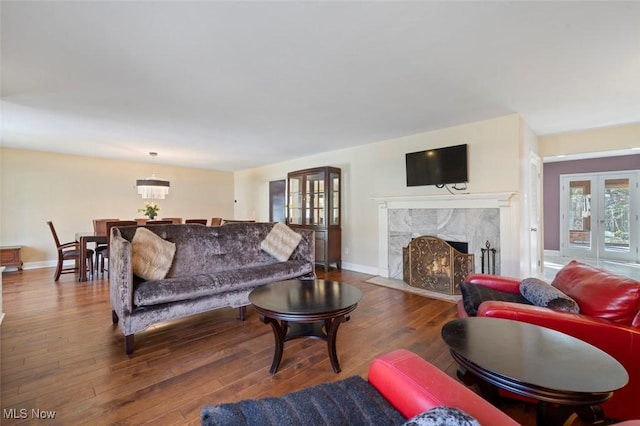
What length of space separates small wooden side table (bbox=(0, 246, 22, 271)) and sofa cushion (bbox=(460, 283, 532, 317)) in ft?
24.0

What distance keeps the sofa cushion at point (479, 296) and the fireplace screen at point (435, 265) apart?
143cm

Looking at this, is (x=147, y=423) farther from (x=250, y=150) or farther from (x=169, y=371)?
(x=250, y=150)

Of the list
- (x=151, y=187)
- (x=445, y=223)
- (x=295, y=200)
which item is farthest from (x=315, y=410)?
(x=151, y=187)

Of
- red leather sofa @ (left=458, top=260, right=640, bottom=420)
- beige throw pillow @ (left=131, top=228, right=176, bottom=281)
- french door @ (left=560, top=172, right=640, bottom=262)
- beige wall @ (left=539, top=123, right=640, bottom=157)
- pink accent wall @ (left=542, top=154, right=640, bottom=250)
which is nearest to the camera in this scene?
red leather sofa @ (left=458, top=260, right=640, bottom=420)

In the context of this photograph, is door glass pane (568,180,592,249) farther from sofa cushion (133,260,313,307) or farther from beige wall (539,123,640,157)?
sofa cushion (133,260,313,307)

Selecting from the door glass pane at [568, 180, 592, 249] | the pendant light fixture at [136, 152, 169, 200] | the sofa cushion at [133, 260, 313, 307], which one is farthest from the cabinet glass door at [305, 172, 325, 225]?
the door glass pane at [568, 180, 592, 249]

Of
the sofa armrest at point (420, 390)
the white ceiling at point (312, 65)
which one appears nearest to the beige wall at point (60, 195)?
the white ceiling at point (312, 65)

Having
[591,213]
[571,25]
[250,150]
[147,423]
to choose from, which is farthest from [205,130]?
[591,213]

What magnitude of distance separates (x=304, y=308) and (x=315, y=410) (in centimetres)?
95

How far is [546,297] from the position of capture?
180cm

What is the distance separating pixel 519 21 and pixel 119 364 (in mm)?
3717

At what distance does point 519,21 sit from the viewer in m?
1.78

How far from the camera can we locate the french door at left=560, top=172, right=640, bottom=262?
19.0ft

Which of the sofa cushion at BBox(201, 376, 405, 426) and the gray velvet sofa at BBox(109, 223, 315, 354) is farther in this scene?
the gray velvet sofa at BBox(109, 223, 315, 354)
